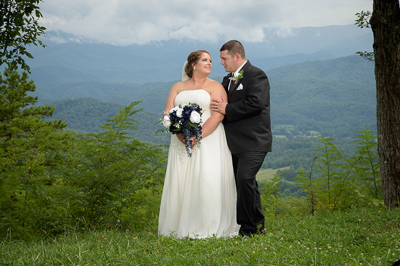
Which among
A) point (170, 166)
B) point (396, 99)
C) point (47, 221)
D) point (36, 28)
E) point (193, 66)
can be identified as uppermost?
point (36, 28)

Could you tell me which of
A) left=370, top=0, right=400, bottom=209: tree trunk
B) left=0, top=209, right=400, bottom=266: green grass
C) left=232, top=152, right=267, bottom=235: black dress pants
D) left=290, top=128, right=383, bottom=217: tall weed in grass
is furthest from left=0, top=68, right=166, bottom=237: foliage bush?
left=370, top=0, right=400, bottom=209: tree trunk

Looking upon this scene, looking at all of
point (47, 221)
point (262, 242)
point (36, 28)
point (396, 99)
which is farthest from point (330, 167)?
point (36, 28)

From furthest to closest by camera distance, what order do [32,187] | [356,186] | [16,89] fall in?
[16,89], [356,186], [32,187]

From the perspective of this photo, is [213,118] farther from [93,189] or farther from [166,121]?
[93,189]

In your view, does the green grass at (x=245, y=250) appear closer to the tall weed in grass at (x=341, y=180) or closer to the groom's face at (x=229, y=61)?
the groom's face at (x=229, y=61)

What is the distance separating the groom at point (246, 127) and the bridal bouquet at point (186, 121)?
1.17 feet

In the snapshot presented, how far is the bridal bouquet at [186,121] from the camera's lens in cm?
415

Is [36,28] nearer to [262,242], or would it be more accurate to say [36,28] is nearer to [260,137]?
[260,137]

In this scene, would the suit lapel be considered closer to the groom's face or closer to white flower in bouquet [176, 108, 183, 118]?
the groom's face

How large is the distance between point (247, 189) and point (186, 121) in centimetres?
121

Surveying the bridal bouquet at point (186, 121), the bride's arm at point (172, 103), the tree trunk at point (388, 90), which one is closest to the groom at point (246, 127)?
the bridal bouquet at point (186, 121)

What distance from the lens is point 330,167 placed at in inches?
297

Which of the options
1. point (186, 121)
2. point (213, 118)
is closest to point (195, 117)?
point (186, 121)

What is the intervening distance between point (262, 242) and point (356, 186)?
4273 mm
